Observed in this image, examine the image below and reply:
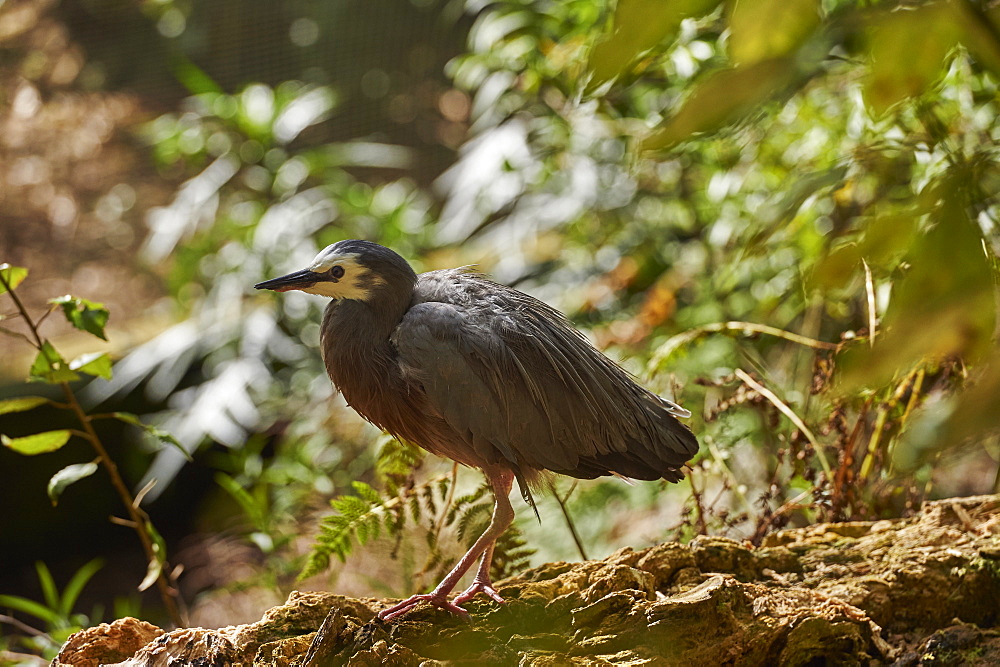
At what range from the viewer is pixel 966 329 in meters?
0.43

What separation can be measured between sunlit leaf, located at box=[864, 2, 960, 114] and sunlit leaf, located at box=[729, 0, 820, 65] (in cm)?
4

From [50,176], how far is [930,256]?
681 cm

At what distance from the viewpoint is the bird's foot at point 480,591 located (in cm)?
138

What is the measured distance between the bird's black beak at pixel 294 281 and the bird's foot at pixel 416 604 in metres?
0.55

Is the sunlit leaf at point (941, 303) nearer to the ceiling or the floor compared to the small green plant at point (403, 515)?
nearer to the ceiling

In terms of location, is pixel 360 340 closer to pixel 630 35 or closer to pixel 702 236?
pixel 630 35

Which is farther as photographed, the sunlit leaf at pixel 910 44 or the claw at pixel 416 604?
the claw at pixel 416 604

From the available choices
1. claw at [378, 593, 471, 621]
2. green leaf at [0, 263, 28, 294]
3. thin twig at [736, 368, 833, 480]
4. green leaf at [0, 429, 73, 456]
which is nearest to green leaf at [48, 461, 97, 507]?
green leaf at [0, 429, 73, 456]

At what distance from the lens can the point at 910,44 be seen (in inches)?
16.8

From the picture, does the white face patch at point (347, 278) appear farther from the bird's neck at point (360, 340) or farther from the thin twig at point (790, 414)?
the thin twig at point (790, 414)

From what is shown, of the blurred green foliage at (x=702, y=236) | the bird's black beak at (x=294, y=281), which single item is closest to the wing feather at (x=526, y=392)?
the bird's black beak at (x=294, y=281)

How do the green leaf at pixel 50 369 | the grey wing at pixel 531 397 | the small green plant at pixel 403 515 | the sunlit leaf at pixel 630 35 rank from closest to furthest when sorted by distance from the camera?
1. the sunlit leaf at pixel 630 35
2. the grey wing at pixel 531 397
3. the green leaf at pixel 50 369
4. the small green plant at pixel 403 515

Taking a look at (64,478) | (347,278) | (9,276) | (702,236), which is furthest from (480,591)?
(702,236)

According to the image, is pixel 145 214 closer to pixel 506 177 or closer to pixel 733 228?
pixel 506 177
